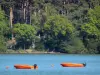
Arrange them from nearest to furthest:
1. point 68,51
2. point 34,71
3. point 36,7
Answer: point 34,71, point 68,51, point 36,7

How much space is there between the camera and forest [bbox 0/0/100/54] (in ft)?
421

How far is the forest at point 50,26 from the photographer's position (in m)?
128

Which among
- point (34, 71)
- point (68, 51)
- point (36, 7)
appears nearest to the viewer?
point (34, 71)

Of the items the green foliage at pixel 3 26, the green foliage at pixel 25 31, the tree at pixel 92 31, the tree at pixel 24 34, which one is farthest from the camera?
the green foliage at pixel 3 26

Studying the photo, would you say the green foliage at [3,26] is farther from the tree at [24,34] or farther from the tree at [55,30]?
the tree at [55,30]

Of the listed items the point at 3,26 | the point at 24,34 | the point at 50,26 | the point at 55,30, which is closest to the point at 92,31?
the point at 55,30

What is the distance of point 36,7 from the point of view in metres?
137

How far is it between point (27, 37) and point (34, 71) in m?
51.1

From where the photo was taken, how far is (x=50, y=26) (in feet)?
431

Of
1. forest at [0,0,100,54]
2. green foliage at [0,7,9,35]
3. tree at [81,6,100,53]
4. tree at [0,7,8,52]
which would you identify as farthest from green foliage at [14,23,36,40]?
tree at [81,6,100,53]

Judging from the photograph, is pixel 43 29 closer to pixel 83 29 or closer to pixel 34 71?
pixel 83 29

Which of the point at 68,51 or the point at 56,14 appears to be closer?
the point at 68,51

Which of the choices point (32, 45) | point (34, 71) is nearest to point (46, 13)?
point (32, 45)

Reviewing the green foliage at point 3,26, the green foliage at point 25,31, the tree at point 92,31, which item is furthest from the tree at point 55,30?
the green foliage at point 3,26
